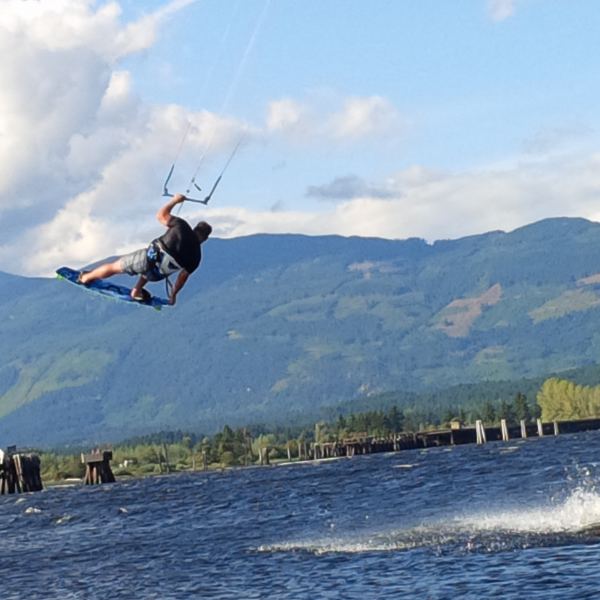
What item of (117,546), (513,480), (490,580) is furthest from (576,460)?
(490,580)

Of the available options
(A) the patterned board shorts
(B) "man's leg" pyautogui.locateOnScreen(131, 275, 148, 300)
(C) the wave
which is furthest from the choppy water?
(A) the patterned board shorts

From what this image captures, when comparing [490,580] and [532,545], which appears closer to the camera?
[490,580]

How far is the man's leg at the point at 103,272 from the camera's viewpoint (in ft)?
123

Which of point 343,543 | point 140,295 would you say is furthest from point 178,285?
point 343,543

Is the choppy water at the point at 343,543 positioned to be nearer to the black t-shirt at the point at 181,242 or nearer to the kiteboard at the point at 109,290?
the kiteboard at the point at 109,290

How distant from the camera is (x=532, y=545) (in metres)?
52.2

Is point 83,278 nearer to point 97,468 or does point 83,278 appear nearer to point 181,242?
point 181,242

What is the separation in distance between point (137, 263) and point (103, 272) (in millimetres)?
2871

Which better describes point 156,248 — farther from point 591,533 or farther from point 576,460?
point 576,460

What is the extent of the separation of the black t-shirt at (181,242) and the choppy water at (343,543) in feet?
48.8

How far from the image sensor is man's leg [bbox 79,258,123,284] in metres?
37.6

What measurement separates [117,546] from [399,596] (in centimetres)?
3215

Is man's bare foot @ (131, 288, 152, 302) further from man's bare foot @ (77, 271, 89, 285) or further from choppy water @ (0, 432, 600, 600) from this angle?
choppy water @ (0, 432, 600, 600)

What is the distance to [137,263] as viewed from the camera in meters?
36.0
